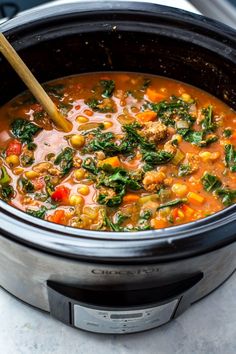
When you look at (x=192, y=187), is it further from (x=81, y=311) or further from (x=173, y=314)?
(x=81, y=311)

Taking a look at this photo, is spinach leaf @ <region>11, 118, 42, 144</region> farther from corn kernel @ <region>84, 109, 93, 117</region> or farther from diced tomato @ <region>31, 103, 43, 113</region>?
corn kernel @ <region>84, 109, 93, 117</region>

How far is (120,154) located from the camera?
2488 mm

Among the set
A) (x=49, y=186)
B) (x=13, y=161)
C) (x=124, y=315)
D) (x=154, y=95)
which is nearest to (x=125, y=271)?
(x=124, y=315)

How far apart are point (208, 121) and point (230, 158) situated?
255 mm

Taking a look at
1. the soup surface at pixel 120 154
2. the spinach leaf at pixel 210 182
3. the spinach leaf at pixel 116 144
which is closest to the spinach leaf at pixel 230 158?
the soup surface at pixel 120 154

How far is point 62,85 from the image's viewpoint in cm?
283

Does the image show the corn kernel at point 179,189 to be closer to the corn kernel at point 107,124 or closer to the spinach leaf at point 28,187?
the corn kernel at point 107,124

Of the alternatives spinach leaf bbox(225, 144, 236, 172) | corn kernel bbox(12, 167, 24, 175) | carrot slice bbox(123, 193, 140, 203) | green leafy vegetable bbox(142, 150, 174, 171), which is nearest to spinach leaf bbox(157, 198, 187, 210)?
carrot slice bbox(123, 193, 140, 203)

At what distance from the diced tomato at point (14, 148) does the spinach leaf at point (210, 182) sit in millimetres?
857

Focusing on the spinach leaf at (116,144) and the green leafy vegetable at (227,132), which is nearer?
the spinach leaf at (116,144)

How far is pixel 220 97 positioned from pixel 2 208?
143 cm

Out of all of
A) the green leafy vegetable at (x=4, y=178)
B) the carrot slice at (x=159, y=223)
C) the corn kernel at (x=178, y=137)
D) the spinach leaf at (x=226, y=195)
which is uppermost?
the corn kernel at (x=178, y=137)

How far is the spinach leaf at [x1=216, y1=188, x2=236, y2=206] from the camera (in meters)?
2.32

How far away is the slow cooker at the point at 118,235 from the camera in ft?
5.56
